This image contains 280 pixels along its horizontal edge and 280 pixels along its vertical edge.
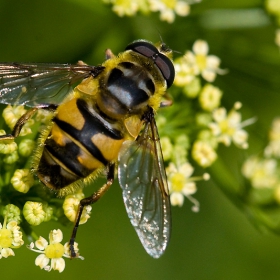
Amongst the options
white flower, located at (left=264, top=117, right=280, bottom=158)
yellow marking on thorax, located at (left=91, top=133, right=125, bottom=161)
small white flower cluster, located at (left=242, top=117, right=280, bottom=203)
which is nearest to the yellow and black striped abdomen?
yellow marking on thorax, located at (left=91, top=133, right=125, bottom=161)

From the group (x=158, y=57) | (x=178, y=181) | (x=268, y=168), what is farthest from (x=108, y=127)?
(x=268, y=168)

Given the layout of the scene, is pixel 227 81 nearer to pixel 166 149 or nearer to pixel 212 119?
pixel 212 119

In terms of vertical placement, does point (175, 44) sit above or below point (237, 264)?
above

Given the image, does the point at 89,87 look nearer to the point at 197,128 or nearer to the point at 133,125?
the point at 133,125

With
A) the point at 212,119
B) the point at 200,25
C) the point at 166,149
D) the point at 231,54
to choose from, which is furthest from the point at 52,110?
the point at 231,54

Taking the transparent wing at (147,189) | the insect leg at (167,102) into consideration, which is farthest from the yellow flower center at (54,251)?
the insect leg at (167,102)

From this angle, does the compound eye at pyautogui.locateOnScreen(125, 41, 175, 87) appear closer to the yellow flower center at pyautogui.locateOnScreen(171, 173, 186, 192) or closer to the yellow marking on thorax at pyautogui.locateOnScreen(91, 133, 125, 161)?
the yellow marking on thorax at pyautogui.locateOnScreen(91, 133, 125, 161)

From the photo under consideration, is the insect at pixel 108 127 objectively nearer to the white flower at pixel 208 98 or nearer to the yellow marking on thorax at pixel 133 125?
the yellow marking on thorax at pixel 133 125
